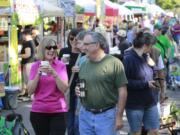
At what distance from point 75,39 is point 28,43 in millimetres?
6161

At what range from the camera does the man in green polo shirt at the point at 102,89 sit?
501 centimetres

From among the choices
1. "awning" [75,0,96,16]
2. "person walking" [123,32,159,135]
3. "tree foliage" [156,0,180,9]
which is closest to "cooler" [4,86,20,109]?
"person walking" [123,32,159,135]

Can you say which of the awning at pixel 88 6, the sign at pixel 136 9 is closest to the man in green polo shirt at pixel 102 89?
the awning at pixel 88 6

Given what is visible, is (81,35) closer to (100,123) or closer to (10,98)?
(100,123)

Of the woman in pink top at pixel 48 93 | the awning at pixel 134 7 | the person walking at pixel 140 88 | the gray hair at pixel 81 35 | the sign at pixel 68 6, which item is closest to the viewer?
the woman in pink top at pixel 48 93

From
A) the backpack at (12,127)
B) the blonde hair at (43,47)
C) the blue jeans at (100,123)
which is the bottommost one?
the backpack at (12,127)

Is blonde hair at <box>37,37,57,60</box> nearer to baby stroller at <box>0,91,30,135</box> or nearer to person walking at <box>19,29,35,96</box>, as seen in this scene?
baby stroller at <box>0,91,30,135</box>

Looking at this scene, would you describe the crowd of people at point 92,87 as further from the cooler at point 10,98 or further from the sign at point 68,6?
the sign at point 68,6

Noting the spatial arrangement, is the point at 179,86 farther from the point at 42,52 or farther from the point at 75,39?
the point at 42,52

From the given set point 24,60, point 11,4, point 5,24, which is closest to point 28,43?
point 24,60

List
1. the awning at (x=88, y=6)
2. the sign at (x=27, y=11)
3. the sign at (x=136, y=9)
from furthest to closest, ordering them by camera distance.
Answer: the sign at (x=136, y=9) < the awning at (x=88, y=6) < the sign at (x=27, y=11)

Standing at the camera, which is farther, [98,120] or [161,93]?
[161,93]

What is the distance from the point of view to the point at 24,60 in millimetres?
12656

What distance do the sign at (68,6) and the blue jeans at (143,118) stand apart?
397 inches
